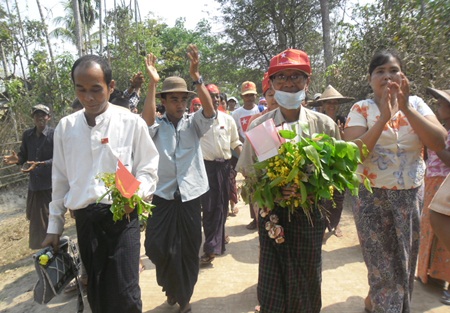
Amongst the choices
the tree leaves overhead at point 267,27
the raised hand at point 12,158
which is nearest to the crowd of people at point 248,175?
the raised hand at point 12,158

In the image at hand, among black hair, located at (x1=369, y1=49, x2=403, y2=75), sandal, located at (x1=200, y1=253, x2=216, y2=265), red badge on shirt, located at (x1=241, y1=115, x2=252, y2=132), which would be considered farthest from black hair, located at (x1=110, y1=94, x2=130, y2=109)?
red badge on shirt, located at (x1=241, y1=115, x2=252, y2=132)

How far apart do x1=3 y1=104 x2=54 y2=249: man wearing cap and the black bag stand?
9.41 feet

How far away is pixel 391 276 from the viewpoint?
287 centimetres

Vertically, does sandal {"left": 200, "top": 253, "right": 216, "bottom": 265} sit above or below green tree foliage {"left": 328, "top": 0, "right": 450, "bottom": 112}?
below

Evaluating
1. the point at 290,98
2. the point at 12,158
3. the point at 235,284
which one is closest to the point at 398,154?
the point at 290,98

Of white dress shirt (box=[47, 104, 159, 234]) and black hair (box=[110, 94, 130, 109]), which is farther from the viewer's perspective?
black hair (box=[110, 94, 130, 109])

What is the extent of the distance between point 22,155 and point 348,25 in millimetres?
7050

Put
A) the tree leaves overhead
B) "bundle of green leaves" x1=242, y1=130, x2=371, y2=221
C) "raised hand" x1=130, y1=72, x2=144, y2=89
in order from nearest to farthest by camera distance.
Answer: "bundle of green leaves" x1=242, y1=130, x2=371, y2=221
"raised hand" x1=130, y1=72, x2=144, y2=89
the tree leaves overhead

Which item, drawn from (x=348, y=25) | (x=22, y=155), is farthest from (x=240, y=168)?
(x=348, y=25)

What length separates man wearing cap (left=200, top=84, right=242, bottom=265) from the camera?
4793 mm

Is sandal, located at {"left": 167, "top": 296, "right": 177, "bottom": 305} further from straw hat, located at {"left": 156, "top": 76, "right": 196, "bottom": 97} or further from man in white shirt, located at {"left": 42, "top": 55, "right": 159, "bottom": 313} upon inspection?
straw hat, located at {"left": 156, "top": 76, "right": 196, "bottom": 97}

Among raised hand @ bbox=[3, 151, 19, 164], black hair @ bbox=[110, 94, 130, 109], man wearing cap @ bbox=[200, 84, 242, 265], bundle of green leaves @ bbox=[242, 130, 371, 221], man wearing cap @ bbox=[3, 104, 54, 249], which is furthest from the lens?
man wearing cap @ bbox=[3, 104, 54, 249]

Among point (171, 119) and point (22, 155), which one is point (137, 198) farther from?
point (22, 155)

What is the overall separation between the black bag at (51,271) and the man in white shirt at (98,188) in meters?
0.09
